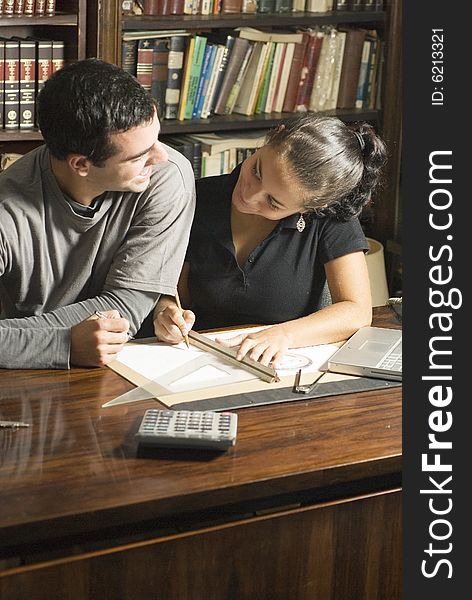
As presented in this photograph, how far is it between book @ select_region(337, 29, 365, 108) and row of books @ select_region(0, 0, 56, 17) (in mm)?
1099

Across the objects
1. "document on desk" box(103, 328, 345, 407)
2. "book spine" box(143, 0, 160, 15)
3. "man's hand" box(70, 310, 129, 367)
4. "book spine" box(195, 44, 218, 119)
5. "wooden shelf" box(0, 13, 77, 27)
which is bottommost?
"document on desk" box(103, 328, 345, 407)

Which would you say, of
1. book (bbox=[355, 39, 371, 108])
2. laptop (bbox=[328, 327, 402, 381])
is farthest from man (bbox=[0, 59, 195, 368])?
book (bbox=[355, 39, 371, 108])

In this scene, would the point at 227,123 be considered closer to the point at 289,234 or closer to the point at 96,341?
the point at 289,234

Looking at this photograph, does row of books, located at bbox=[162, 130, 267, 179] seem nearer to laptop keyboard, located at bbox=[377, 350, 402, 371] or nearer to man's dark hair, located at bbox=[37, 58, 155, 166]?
man's dark hair, located at bbox=[37, 58, 155, 166]

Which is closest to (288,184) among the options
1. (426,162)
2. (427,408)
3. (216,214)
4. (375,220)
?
(216,214)

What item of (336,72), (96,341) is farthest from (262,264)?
(336,72)

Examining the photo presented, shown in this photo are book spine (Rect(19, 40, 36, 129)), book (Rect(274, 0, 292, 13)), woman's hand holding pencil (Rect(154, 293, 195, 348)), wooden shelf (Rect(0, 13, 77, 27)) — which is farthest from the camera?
book (Rect(274, 0, 292, 13))

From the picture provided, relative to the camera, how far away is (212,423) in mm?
1640

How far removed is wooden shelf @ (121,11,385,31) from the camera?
10.6ft

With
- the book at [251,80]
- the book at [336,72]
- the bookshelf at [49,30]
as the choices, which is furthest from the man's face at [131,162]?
the book at [336,72]

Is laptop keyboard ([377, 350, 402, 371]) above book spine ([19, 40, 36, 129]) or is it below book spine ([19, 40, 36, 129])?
below

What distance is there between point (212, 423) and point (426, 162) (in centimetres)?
60

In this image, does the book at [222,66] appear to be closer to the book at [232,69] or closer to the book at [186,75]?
the book at [232,69]

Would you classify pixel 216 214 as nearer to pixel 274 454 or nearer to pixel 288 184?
pixel 288 184
